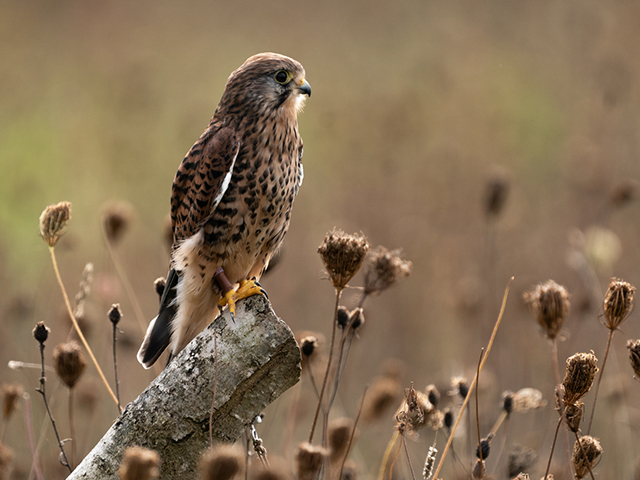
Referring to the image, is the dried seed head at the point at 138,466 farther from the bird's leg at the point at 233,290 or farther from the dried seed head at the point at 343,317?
the dried seed head at the point at 343,317

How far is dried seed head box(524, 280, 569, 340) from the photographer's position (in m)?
2.12

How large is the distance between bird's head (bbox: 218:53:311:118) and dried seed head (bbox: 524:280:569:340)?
56.1 inches

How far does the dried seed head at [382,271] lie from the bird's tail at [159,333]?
0.91m

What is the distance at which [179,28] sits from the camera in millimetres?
12625

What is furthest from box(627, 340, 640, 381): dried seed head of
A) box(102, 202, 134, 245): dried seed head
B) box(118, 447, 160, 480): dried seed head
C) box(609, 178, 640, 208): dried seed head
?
box(609, 178, 640, 208): dried seed head

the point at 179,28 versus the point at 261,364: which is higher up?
the point at 179,28

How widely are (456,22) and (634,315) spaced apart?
6.56 meters

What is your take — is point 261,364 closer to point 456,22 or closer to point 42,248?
point 42,248

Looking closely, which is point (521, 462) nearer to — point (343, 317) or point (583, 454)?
point (583, 454)

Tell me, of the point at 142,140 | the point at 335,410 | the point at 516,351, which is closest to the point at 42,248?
the point at 142,140

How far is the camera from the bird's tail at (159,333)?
2738 millimetres

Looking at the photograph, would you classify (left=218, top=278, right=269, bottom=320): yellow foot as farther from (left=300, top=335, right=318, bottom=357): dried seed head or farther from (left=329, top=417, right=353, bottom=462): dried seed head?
(left=329, top=417, right=353, bottom=462): dried seed head

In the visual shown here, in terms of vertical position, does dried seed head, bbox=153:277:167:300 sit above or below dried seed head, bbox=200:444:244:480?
above

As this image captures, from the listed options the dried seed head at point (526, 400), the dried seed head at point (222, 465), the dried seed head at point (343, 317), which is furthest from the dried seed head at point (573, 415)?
the dried seed head at point (222, 465)
